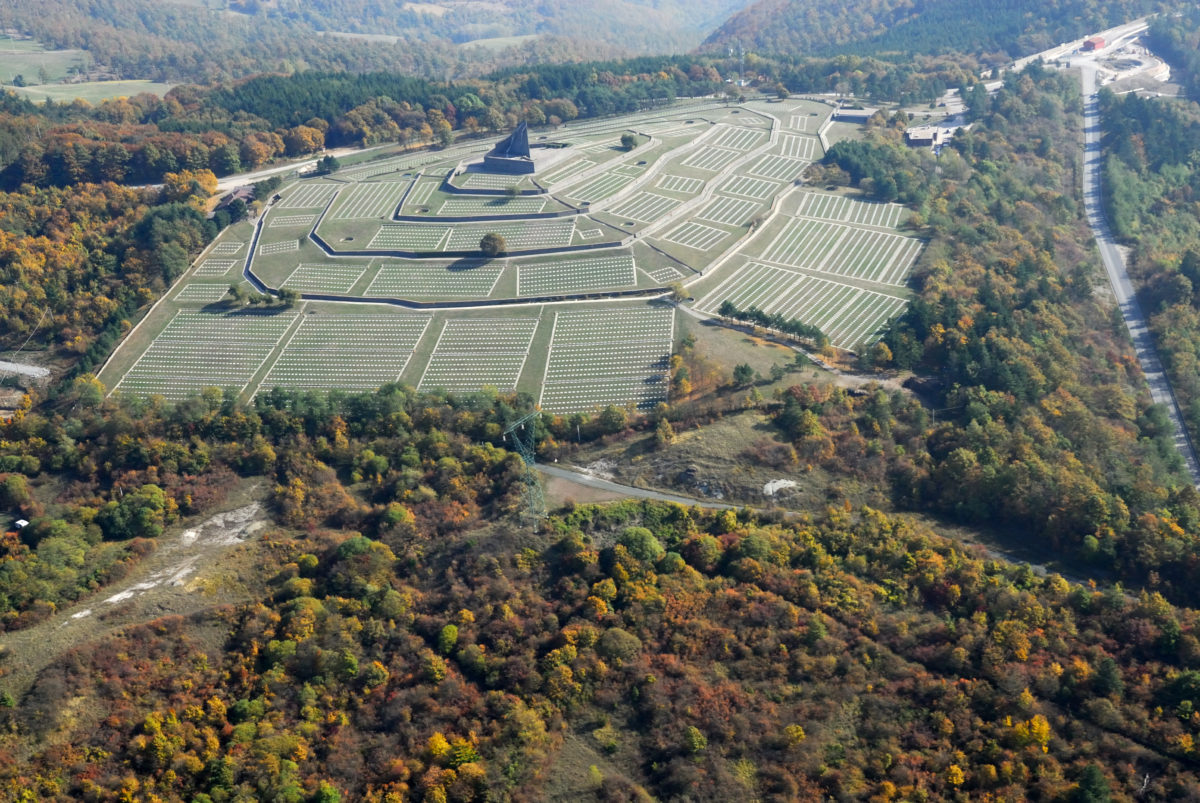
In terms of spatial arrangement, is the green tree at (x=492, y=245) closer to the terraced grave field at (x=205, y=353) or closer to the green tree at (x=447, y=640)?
the terraced grave field at (x=205, y=353)

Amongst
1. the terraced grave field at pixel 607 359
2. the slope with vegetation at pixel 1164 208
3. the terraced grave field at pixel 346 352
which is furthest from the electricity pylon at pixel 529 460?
the slope with vegetation at pixel 1164 208

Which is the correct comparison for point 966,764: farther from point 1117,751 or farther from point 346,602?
point 346,602

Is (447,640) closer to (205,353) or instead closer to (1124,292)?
(205,353)

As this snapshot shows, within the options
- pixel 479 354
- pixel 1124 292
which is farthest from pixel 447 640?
pixel 1124 292

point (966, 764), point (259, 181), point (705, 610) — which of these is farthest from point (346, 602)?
point (259, 181)

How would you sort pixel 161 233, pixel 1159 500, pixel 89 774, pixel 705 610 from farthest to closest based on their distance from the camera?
pixel 161 233
pixel 1159 500
pixel 705 610
pixel 89 774

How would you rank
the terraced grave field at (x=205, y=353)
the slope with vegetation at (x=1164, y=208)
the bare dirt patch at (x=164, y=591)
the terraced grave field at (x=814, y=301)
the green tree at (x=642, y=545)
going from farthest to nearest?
the terraced grave field at (x=814, y=301)
the slope with vegetation at (x=1164, y=208)
the terraced grave field at (x=205, y=353)
the green tree at (x=642, y=545)
the bare dirt patch at (x=164, y=591)

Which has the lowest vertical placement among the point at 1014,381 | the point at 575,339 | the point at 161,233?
the point at 1014,381
